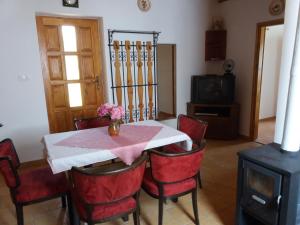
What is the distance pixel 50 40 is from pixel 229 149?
3191 millimetres

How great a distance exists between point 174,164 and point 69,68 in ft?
8.01

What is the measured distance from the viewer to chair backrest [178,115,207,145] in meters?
2.50

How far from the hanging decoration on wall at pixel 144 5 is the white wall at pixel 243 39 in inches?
57.2

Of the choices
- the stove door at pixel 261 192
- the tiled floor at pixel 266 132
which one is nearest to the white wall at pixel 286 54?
the stove door at pixel 261 192

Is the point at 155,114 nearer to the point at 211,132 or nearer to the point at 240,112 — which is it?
the point at 211,132

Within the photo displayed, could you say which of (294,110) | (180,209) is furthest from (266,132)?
(294,110)

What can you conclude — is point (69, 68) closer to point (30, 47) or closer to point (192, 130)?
point (30, 47)

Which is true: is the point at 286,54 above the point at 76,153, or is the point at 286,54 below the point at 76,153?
above

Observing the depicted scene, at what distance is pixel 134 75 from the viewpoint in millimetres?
→ 3912

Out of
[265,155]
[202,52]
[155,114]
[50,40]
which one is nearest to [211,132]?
[155,114]

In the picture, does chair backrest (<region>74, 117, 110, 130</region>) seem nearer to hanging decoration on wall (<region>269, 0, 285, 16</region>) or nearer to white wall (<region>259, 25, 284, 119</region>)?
→ hanging decoration on wall (<region>269, 0, 285, 16</region>)

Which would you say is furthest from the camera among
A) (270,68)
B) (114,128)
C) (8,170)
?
(270,68)

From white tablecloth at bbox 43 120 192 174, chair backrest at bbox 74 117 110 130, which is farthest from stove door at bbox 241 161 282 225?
chair backrest at bbox 74 117 110 130

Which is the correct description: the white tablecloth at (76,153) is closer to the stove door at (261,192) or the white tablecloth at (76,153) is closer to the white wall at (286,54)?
the stove door at (261,192)
